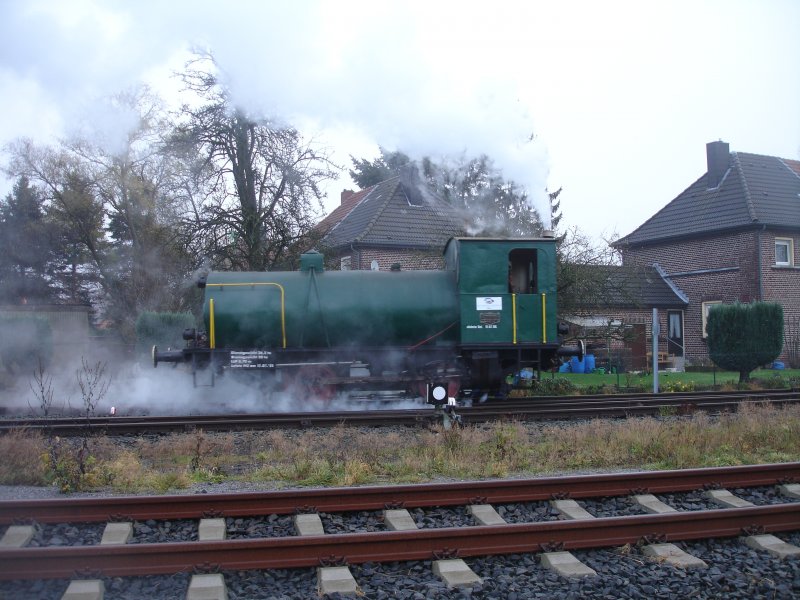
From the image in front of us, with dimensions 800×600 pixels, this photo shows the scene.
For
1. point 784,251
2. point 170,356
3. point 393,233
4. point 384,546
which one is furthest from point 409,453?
point 784,251

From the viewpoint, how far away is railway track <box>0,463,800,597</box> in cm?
531

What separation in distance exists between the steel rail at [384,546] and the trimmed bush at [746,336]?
1528 centimetres

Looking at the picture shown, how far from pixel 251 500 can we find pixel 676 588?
3468 millimetres

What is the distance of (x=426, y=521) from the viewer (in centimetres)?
652

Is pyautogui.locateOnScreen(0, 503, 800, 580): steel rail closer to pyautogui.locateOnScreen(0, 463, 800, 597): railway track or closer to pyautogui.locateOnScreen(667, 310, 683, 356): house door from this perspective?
pyautogui.locateOnScreen(0, 463, 800, 597): railway track

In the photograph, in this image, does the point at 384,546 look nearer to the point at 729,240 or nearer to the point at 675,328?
the point at 729,240

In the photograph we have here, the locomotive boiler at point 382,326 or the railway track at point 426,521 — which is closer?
the railway track at point 426,521

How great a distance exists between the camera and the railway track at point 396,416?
36.2 ft

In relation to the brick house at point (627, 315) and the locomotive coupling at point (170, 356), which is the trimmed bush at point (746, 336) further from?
the locomotive coupling at point (170, 356)

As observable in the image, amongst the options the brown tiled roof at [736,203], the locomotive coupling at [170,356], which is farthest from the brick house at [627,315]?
the locomotive coupling at [170,356]

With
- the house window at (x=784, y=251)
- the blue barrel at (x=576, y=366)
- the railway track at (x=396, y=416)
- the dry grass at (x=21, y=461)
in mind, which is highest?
the house window at (x=784, y=251)

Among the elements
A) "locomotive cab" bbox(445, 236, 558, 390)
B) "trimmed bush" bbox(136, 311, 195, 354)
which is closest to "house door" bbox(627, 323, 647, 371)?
"locomotive cab" bbox(445, 236, 558, 390)

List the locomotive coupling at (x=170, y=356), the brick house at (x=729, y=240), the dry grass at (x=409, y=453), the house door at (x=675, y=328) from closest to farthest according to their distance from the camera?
the dry grass at (x=409, y=453)
the locomotive coupling at (x=170, y=356)
the brick house at (x=729, y=240)
the house door at (x=675, y=328)

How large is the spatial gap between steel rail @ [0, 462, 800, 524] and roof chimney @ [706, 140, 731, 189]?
28.2m
